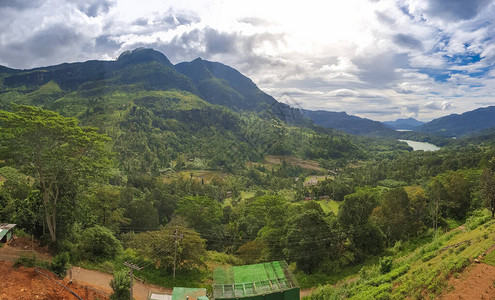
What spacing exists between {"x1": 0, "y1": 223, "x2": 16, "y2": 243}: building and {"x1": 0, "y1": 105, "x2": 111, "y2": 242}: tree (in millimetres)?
1926

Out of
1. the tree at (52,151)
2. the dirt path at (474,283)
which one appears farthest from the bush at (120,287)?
the dirt path at (474,283)

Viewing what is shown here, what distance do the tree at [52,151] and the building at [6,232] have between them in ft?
6.32

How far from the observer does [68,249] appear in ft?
62.0

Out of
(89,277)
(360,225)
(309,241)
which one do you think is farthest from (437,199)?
(89,277)

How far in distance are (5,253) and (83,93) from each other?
17806 centimetres

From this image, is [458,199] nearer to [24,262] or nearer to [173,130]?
[24,262]

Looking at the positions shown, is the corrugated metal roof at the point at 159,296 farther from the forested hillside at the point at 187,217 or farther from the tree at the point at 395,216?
the tree at the point at 395,216

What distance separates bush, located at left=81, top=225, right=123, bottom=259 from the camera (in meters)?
20.2

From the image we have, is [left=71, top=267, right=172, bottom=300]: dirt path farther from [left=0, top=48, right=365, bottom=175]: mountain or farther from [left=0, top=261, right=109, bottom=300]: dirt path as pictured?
[left=0, top=48, right=365, bottom=175]: mountain

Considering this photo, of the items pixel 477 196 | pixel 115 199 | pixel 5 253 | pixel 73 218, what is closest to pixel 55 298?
pixel 5 253

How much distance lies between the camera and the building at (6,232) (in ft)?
54.4

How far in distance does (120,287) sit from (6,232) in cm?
846

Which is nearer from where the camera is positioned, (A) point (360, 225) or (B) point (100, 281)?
(B) point (100, 281)

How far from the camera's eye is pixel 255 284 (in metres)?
13.4
